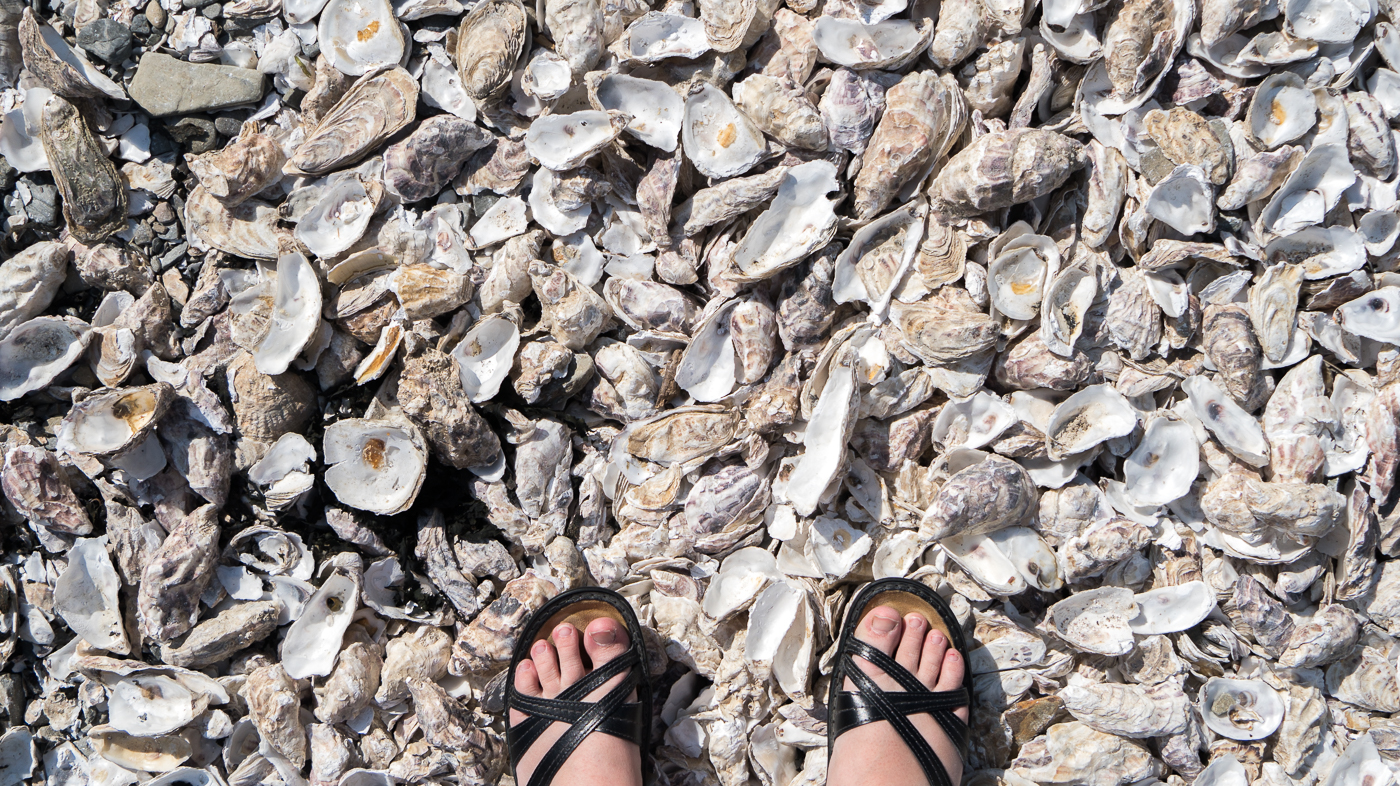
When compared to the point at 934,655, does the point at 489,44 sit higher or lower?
higher

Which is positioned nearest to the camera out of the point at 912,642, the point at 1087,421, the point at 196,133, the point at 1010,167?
the point at 1010,167

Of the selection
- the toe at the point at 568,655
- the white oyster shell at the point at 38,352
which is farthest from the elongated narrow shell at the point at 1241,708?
the white oyster shell at the point at 38,352

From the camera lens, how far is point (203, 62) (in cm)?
228

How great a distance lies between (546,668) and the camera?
86.5 inches

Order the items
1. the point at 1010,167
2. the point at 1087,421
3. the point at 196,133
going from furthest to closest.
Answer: the point at 196,133 → the point at 1087,421 → the point at 1010,167

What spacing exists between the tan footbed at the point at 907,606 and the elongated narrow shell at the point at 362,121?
184 centimetres

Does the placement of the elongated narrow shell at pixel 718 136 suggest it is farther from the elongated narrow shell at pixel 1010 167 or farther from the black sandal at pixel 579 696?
the black sandal at pixel 579 696

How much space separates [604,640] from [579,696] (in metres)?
0.18

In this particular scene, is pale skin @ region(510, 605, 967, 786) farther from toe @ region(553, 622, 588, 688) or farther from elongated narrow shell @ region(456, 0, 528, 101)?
elongated narrow shell @ region(456, 0, 528, 101)

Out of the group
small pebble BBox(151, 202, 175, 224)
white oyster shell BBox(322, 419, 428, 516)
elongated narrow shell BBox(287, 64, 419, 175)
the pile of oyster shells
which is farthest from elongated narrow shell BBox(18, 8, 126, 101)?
white oyster shell BBox(322, 419, 428, 516)

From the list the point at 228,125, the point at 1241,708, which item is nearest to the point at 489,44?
the point at 228,125

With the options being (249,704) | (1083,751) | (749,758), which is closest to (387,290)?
(249,704)

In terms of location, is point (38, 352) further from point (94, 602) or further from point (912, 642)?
point (912, 642)

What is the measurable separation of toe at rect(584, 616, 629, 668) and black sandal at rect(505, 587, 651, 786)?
0.05 ft
